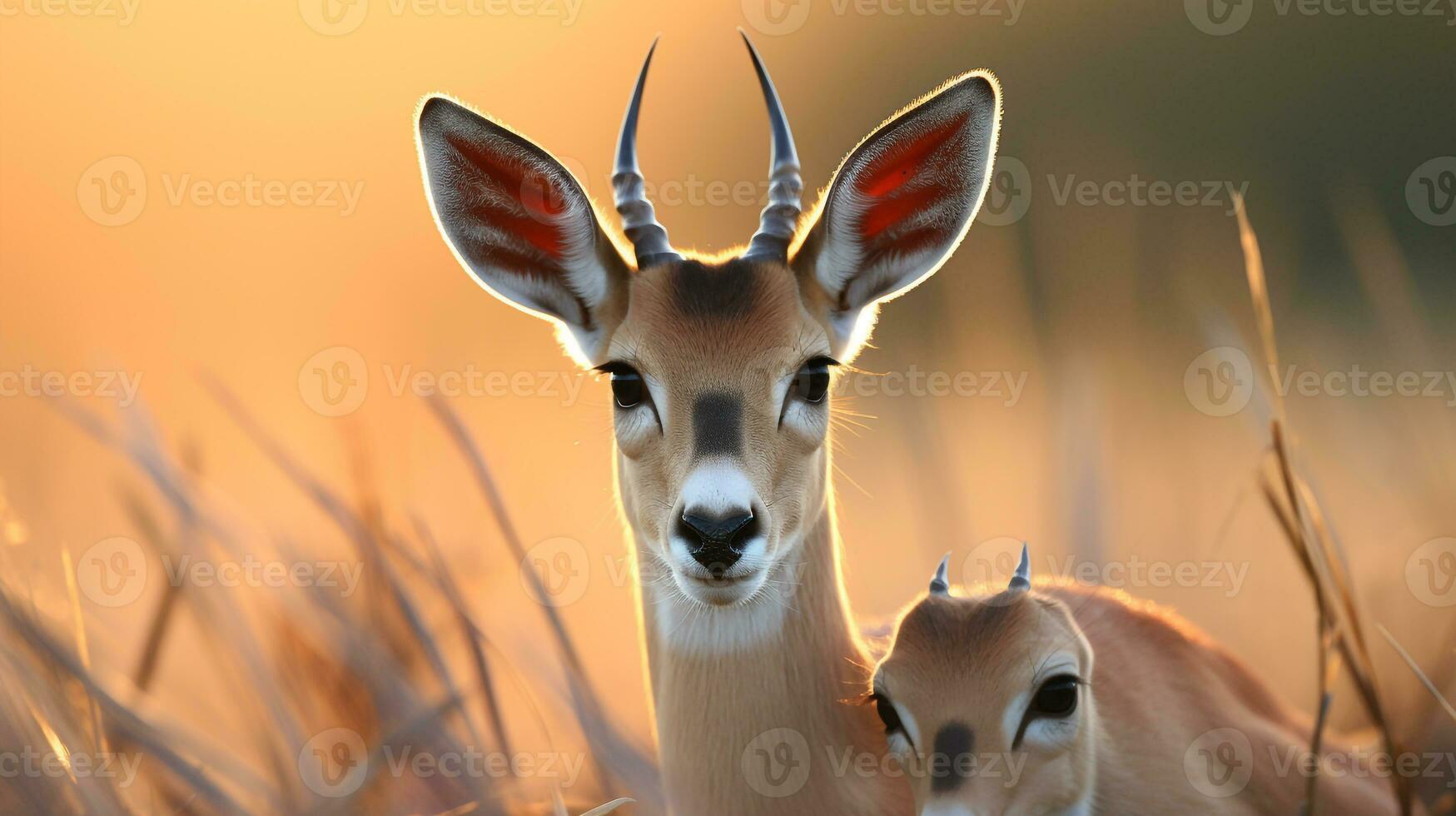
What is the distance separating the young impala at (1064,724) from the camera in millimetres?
3402

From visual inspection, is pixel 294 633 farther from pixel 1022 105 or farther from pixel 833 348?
pixel 1022 105

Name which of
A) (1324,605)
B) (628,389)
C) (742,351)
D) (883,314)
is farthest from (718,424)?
(883,314)

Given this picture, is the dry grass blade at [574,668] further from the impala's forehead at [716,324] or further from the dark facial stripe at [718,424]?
the dark facial stripe at [718,424]

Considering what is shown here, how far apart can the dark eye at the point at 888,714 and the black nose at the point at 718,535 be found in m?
0.47

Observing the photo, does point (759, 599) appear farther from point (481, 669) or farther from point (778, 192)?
point (778, 192)

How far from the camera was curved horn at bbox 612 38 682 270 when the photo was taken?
4152 mm

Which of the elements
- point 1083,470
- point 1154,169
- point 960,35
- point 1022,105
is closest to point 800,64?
point 960,35

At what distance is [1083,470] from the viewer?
19.6 ft

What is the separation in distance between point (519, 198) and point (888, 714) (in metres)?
1.84

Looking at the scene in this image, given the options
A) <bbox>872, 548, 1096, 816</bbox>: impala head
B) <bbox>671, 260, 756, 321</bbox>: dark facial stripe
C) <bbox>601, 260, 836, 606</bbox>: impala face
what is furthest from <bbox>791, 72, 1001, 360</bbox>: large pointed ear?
<bbox>872, 548, 1096, 816</bbox>: impala head

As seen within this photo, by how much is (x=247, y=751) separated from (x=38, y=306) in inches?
314

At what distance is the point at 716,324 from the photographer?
4.03 meters

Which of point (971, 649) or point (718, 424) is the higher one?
point (718, 424)

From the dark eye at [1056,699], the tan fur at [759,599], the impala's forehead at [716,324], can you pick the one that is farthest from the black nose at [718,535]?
the dark eye at [1056,699]
